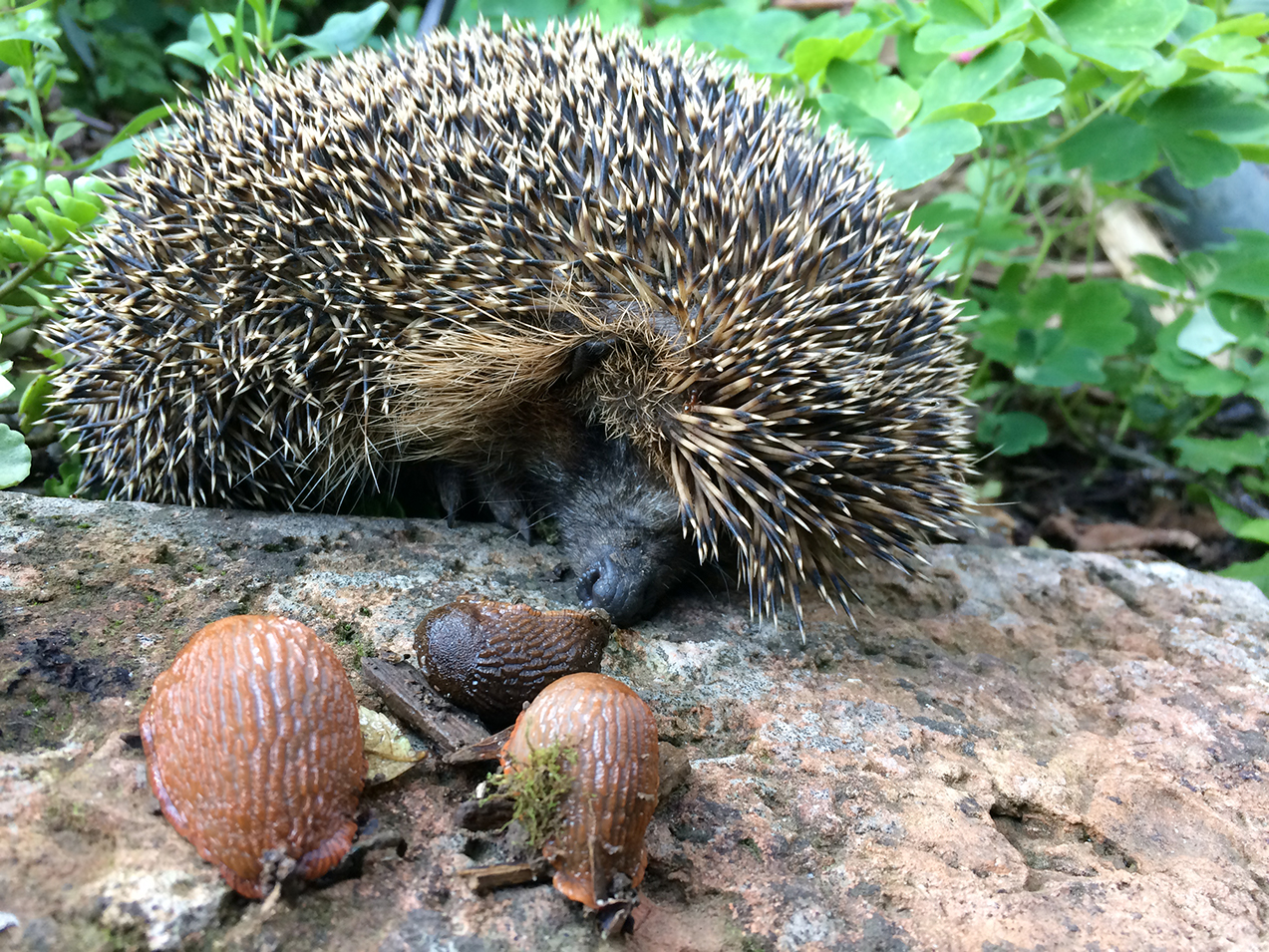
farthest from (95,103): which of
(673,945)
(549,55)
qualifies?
(673,945)

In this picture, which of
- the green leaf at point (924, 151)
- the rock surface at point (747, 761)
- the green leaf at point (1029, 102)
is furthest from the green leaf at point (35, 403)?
the green leaf at point (1029, 102)

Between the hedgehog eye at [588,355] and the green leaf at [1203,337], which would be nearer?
the hedgehog eye at [588,355]

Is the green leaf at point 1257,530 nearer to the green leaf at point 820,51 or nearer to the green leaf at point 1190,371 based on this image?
the green leaf at point 1190,371

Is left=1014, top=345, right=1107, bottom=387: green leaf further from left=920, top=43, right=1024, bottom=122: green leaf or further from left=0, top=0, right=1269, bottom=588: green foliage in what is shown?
left=920, top=43, right=1024, bottom=122: green leaf

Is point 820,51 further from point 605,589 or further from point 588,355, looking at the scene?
point 605,589

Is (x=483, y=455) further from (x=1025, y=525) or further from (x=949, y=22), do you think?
(x=1025, y=525)
